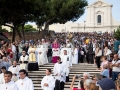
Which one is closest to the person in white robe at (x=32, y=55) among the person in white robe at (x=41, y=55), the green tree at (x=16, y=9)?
the person in white robe at (x=41, y=55)

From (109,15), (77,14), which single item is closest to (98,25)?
(109,15)

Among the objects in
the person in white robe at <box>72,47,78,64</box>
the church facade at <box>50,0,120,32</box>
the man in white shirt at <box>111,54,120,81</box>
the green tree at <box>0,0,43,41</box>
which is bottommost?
the man in white shirt at <box>111,54,120,81</box>

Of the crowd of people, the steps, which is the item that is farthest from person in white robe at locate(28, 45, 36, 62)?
the steps

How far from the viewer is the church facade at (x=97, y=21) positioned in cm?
8562

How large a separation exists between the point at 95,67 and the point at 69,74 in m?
2.11

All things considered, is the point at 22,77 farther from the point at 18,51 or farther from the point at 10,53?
the point at 18,51

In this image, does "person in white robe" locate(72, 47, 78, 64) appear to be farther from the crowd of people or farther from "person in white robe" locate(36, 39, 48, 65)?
"person in white robe" locate(36, 39, 48, 65)

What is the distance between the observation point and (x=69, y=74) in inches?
558

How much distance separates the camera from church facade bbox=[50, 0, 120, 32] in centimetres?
8562

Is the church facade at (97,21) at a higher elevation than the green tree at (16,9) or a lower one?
higher

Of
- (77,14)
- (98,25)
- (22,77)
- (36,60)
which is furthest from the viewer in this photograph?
(98,25)

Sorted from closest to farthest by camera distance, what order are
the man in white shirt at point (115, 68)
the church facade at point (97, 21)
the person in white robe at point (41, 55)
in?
the man in white shirt at point (115, 68) < the person in white robe at point (41, 55) < the church facade at point (97, 21)

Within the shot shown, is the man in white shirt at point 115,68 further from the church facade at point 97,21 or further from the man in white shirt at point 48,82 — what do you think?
the church facade at point 97,21

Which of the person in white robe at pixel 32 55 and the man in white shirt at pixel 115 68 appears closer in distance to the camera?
the man in white shirt at pixel 115 68
